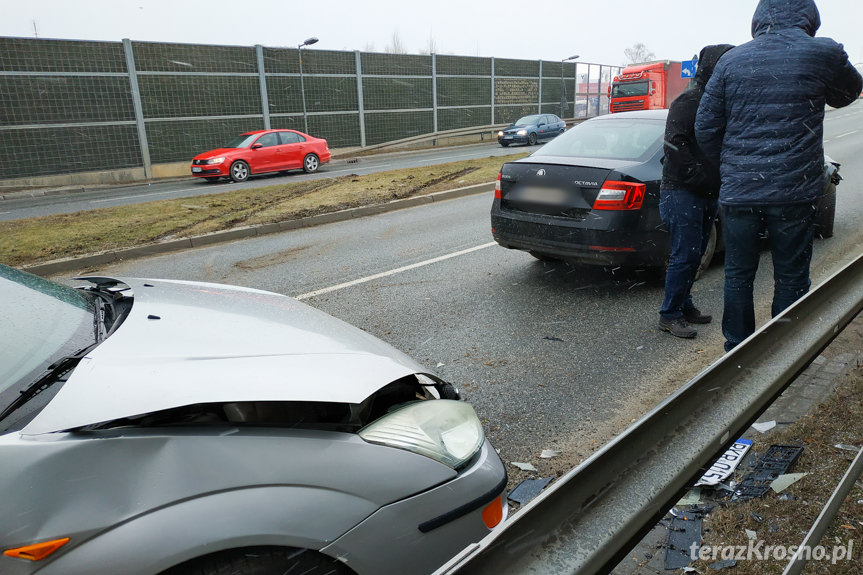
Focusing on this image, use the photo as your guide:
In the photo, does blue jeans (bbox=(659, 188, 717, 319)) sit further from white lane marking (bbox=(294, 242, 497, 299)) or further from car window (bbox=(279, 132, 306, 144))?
car window (bbox=(279, 132, 306, 144))

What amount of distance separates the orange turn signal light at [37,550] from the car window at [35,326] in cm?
42

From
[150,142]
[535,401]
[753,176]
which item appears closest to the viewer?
[753,176]

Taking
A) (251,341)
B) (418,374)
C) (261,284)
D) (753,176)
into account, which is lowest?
(261,284)

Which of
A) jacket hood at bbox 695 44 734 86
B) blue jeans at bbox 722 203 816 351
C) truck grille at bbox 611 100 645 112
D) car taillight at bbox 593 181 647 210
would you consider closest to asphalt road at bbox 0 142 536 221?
car taillight at bbox 593 181 647 210

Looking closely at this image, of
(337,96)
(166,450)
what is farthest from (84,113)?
(166,450)

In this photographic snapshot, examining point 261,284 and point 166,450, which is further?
point 261,284

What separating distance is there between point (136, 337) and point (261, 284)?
4767 millimetres

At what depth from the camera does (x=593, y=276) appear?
6.66 metres

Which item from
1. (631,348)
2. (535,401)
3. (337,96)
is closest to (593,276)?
(631,348)

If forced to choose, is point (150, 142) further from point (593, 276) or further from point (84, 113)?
point (593, 276)

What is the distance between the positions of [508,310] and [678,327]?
4.66ft

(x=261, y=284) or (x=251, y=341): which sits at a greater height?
(x=251, y=341)

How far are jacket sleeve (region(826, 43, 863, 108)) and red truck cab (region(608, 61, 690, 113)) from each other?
31.8 metres

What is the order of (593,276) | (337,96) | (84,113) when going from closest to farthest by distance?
(593,276) < (84,113) < (337,96)
